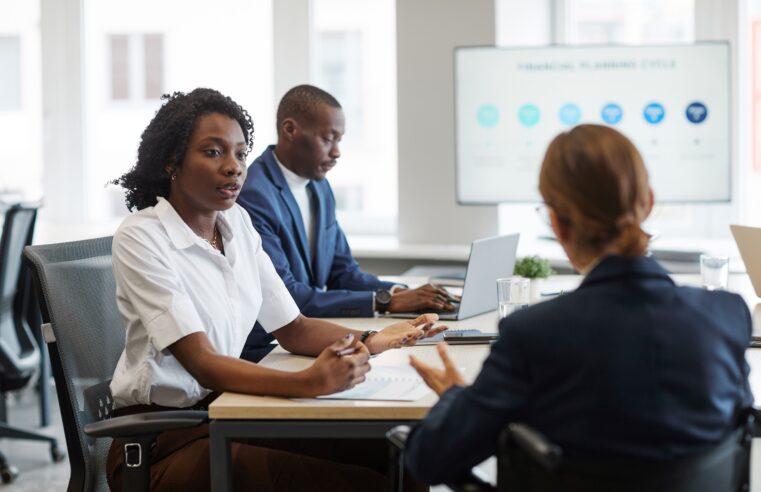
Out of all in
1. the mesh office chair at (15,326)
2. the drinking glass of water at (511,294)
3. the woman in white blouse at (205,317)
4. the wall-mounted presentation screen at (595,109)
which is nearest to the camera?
the woman in white blouse at (205,317)

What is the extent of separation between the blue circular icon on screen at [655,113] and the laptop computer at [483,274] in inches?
66.6

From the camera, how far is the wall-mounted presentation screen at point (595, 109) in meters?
4.11

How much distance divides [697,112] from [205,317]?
9.16 feet

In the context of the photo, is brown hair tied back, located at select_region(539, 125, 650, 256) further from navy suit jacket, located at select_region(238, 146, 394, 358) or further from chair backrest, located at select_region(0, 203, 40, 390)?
chair backrest, located at select_region(0, 203, 40, 390)

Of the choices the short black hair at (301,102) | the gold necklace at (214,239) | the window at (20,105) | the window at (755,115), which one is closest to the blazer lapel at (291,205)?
the short black hair at (301,102)

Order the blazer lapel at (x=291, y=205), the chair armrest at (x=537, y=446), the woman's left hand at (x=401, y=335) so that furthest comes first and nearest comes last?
the blazer lapel at (x=291, y=205)
the woman's left hand at (x=401, y=335)
the chair armrest at (x=537, y=446)

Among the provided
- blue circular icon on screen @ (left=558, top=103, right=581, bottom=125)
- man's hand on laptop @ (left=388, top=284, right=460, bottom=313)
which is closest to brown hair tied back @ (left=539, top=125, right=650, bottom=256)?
man's hand on laptop @ (left=388, top=284, right=460, bottom=313)

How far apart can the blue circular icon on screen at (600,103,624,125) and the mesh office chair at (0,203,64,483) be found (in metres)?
2.34

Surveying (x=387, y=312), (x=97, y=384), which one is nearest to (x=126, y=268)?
(x=97, y=384)

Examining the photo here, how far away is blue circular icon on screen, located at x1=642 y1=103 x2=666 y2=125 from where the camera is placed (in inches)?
164

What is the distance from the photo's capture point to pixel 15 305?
3.92 meters

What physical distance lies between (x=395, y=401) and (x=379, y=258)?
2890 millimetres

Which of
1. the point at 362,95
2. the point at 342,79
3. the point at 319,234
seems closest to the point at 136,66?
the point at 342,79

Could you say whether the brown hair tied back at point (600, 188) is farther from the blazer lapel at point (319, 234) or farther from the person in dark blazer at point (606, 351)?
the blazer lapel at point (319, 234)
